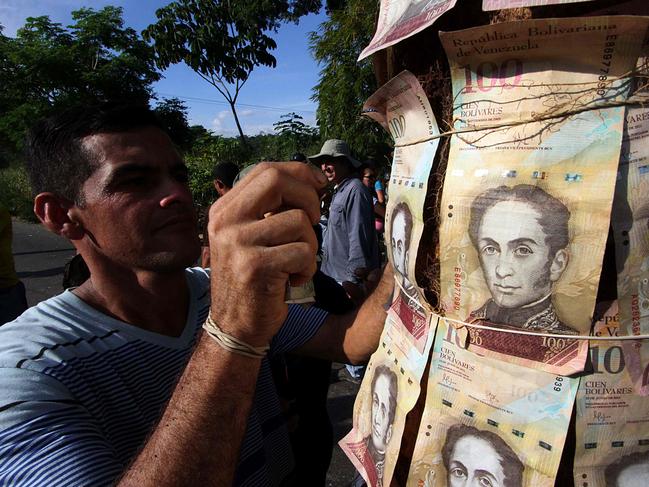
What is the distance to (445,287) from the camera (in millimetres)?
915

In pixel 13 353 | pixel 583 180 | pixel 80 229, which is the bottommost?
pixel 13 353

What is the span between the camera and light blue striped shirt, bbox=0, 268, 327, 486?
85 cm

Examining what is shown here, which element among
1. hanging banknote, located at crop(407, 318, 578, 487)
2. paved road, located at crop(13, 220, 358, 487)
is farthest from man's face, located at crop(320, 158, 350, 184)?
hanging banknote, located at crop(407, 318, 578, 487)

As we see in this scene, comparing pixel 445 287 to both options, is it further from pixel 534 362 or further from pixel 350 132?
pixel 350 132

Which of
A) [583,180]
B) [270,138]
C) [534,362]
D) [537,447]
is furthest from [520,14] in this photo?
[270,138]

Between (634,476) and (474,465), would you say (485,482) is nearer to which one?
(474,465)

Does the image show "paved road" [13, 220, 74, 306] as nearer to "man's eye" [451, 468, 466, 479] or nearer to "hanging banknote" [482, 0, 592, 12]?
"man's eye" [451, 468, 466, 479]

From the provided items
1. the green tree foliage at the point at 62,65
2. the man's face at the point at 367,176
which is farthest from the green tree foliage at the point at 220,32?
Answer: the man's face at the point at 367,176

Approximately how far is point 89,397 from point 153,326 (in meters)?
0.32

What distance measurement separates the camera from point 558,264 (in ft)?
2.54

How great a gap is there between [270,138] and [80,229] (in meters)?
14.2

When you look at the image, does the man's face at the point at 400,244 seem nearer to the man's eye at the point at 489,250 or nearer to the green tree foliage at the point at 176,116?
the man's eye at the point at 489,250

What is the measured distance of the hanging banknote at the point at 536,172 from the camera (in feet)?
2.41

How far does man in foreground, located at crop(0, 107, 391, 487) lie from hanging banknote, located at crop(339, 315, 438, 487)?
25 cm
